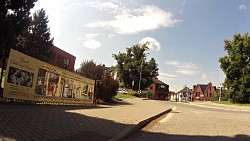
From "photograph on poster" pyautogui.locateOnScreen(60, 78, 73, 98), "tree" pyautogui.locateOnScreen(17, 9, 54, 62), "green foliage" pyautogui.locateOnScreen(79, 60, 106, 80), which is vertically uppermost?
"tree" pyautogui.locateOnScreen(17, 9, 54, 62)

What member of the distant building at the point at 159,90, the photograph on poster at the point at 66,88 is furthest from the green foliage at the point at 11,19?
the distant building at the point at 159,90

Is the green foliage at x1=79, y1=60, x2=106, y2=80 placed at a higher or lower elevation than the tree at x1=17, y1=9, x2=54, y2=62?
lower

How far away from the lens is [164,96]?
12225 cm

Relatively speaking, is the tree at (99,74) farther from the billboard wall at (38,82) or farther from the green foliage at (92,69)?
the billboard wall at (38,82)

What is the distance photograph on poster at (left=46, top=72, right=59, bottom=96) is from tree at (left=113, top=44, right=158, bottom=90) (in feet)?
186

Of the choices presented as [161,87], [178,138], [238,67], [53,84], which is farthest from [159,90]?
[178,138]

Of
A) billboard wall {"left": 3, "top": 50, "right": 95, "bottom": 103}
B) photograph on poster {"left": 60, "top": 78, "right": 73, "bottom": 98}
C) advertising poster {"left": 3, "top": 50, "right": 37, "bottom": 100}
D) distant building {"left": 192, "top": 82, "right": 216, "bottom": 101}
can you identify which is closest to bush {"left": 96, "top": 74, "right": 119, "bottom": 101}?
billboard wall {"left": 3, "top": 50, "right": 95, "bottom": 103}

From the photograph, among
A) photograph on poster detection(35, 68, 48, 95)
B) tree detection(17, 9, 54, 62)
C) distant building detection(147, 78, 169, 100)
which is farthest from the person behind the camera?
distant building detection(147, 78, 169, 100)

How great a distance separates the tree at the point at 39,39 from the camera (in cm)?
3397

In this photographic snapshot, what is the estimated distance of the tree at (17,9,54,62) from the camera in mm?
33969

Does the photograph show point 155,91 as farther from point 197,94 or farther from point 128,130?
point 128,130

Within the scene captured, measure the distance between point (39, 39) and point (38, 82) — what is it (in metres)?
23.9

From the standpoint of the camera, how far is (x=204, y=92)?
114000 millimetres

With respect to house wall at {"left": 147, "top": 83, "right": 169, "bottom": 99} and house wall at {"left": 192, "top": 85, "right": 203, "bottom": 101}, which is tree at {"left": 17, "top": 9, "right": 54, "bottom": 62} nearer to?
house wall at {"left": 147, "top": 83, "right": 169, "bottom": 99}
